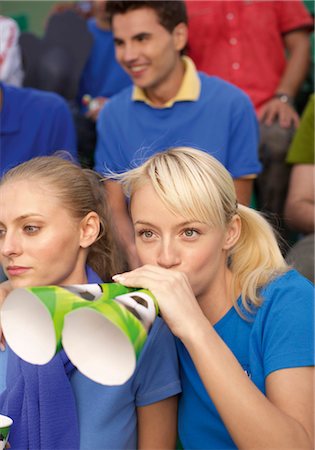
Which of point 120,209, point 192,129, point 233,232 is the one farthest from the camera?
point 192,129

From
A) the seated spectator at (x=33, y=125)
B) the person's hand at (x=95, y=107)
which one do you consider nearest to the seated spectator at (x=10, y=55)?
the person's hand at (x=95, y=107)

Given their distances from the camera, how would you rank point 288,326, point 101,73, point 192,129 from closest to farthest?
point 288,326 → point 192,129 → point 101,73

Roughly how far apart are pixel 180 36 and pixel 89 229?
4.79 feet

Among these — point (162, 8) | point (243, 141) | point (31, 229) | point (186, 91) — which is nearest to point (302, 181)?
point (243, 141)

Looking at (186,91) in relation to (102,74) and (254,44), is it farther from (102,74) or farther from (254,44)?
(102,74)

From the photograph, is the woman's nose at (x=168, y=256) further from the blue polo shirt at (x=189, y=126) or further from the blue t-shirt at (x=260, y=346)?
the blue polo shirt at (x=189, y=126)

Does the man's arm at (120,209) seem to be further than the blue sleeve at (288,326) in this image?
Yes

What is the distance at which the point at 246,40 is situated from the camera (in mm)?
3457

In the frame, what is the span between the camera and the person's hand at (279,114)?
3297mm

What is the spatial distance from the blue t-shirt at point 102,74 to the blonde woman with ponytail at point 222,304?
207cm

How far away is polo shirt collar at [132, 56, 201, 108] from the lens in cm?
301

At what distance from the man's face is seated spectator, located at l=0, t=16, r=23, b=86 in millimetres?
983

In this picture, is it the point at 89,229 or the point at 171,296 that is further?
the point at 89,229

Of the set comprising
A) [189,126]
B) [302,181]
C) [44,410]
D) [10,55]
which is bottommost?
[44,410]
